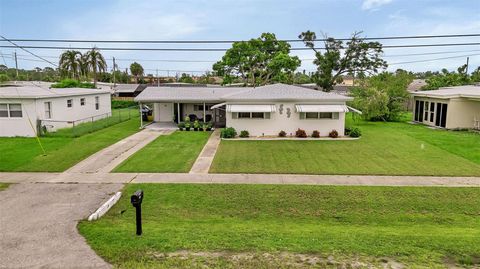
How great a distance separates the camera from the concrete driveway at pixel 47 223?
226 inches

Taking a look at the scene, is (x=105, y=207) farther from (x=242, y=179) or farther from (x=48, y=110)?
(x=48, y=110)

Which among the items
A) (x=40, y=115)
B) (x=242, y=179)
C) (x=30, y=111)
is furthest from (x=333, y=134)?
(x=30, y=111)

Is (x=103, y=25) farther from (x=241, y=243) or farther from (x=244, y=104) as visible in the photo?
(x=241, y=243)

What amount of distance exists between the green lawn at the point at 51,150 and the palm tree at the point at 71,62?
119 feet

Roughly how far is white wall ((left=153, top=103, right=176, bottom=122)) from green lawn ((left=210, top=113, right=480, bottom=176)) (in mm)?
10638

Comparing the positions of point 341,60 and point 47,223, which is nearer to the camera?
point 47,223

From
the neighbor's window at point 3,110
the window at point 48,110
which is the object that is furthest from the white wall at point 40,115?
the neighbor's window at point 3,110

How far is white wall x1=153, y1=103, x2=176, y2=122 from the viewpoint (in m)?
29.0

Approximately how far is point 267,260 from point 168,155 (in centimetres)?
1140

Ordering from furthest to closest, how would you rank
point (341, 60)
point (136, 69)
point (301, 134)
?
1. point (136, 69)
2. point (341, 60)
3. point (301, 134)

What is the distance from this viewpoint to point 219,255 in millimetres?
5676

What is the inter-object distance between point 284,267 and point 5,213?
294 inches

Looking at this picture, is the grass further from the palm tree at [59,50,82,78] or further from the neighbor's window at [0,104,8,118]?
the palm tree at [59,50,82,78]

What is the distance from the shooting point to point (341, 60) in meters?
47.1
